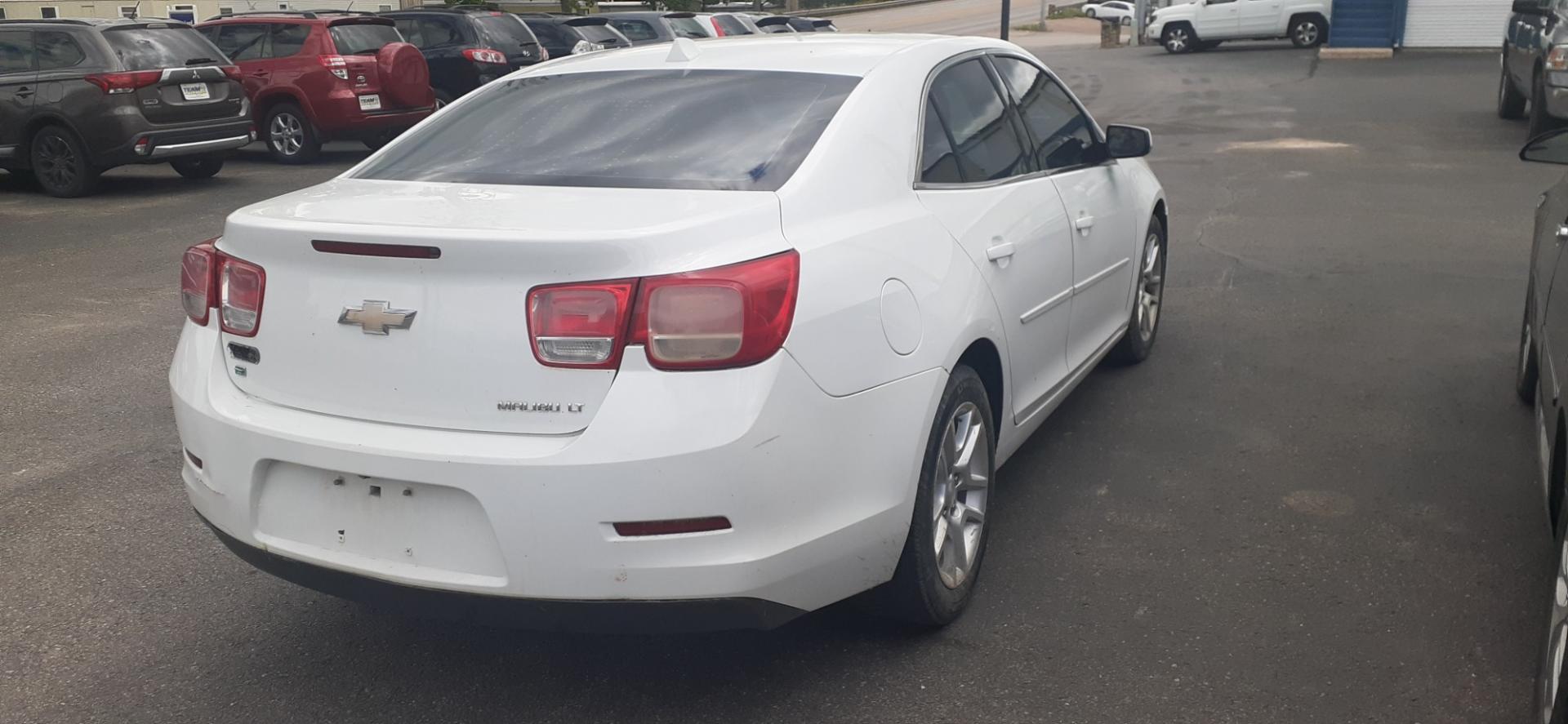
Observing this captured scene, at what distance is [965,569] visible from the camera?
374 cm

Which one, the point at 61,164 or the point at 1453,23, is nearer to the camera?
the point at 61,164

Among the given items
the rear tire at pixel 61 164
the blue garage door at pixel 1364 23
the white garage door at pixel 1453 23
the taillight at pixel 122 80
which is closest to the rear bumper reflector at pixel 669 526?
the taillight at pixel 122 80

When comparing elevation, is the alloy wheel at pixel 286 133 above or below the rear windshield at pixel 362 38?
below

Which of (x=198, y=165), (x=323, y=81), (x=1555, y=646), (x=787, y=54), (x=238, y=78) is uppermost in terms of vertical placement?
(x=787, y=54)

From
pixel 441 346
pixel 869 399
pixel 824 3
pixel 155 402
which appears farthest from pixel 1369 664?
pixel 824 3

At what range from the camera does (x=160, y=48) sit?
1274 centimetres

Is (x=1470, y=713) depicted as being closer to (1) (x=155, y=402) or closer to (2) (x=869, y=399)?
(2) (x=869, y=399)

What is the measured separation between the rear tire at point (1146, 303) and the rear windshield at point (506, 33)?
13121 millimetres

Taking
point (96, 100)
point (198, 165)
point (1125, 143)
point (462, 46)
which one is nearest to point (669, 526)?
point (1125, 143)

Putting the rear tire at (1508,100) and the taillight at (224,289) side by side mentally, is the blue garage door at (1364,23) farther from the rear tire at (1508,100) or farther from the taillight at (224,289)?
the taillight at (224,289)

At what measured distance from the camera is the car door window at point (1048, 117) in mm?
4785

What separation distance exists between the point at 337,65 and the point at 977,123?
471 inches

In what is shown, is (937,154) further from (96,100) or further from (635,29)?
(635,29)

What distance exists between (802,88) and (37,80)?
10.8 meters
